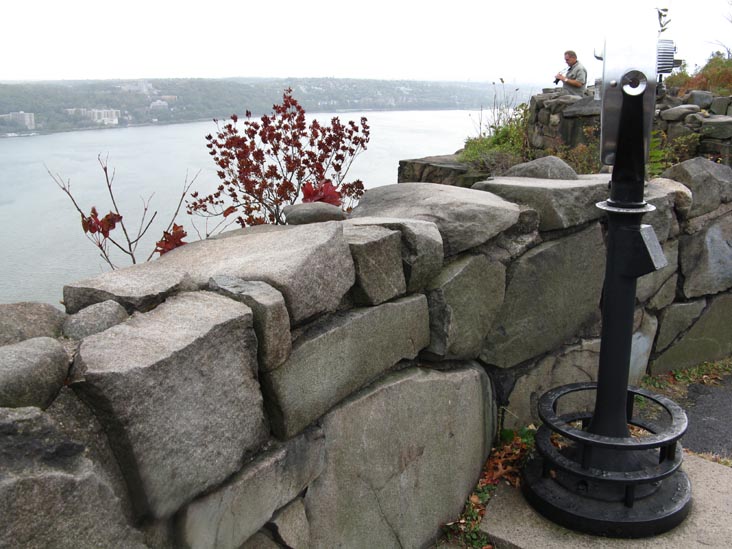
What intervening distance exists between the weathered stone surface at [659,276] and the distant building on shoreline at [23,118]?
3173 millimetres

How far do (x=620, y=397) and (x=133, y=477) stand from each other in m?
2.00

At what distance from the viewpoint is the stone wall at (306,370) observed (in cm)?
145

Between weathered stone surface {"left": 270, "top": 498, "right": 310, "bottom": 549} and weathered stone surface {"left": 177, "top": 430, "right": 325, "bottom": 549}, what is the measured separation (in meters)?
0.04

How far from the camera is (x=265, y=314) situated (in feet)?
5.91

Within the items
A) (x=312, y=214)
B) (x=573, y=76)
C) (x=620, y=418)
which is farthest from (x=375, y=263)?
(x=573, y=76)

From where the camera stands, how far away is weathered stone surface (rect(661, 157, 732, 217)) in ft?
13.1

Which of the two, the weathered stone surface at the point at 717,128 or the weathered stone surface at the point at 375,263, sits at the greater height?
the weathered stone surface at the point at 717,128

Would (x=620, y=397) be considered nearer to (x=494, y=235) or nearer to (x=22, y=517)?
(x=494, y=235)

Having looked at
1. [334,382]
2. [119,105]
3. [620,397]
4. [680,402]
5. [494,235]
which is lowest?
[680,402]

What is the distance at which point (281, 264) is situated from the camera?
1987 millimetres

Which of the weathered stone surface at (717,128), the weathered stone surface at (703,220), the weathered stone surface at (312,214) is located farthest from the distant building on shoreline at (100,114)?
the weathered stone surface at (717,128)

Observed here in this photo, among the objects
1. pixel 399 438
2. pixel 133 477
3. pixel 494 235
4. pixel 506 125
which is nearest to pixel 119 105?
pixel 494 235

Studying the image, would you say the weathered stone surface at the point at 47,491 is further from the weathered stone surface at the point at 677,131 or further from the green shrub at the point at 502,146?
the weathered stone surface at the point at 677,131

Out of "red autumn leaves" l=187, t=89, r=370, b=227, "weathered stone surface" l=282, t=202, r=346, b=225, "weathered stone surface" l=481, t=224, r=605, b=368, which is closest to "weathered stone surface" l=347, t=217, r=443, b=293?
"weathered stone surface" l=282, t=202, r=346, b=225
